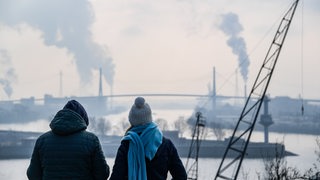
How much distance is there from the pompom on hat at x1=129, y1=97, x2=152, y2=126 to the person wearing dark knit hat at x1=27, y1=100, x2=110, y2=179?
5cm

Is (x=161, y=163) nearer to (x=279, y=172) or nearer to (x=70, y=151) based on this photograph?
(x=70, y=151)

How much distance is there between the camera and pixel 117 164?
58cm

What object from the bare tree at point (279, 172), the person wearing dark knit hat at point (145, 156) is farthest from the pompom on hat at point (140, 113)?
the bare tree at point (279, 172)

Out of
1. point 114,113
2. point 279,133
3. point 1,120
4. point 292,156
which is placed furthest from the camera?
point 114,113

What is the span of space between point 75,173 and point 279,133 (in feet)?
57.6

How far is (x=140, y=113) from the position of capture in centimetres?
60

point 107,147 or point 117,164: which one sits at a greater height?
point 117,164

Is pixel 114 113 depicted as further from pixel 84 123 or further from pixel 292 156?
pixel 84 123

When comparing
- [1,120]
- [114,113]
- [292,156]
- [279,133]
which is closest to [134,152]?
[292,156]

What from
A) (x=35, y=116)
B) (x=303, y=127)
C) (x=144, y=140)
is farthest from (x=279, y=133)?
(x=144, y=140)

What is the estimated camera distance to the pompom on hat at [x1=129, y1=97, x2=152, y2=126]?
60cm

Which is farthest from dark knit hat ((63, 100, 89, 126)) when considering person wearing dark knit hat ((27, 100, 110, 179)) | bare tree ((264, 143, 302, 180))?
bare tree ((264, 143, 302, 180))

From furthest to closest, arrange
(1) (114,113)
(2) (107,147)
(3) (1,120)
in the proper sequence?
(1) (114,113) < (3) (1,120) < (2) (107,147)

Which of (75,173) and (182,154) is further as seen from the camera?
(182,154)
